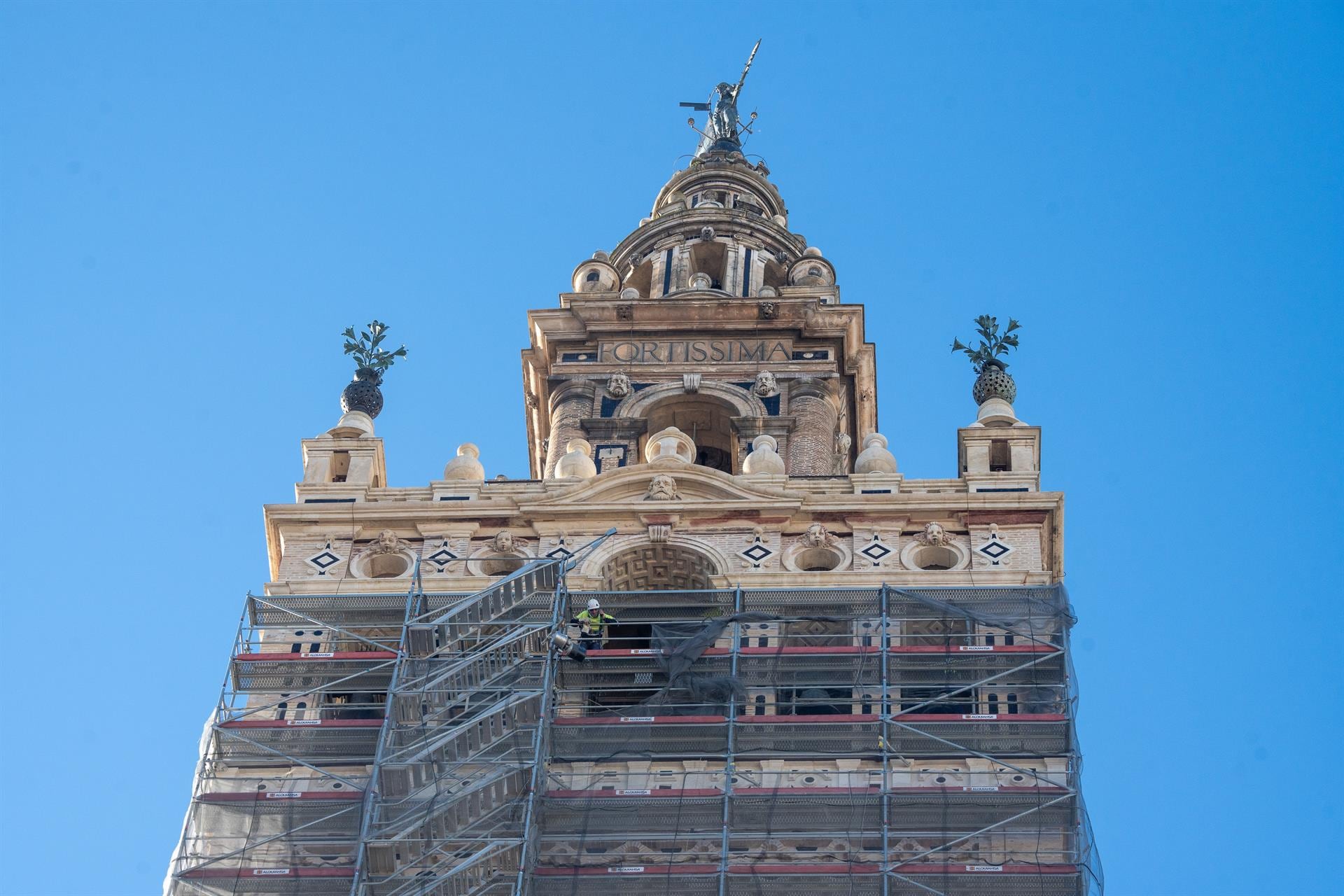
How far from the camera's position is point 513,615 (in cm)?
4484

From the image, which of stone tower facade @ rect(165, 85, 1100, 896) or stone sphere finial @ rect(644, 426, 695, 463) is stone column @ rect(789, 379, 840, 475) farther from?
stone sphere finial @ rect(644, 426, 695, 463)

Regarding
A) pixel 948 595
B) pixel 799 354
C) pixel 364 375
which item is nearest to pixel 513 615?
pixel 948 595

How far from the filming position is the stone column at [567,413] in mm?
57156

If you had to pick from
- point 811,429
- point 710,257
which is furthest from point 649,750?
point 710,257

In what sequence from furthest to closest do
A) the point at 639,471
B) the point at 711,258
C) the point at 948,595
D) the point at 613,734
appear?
the point at 711,258 → the point at 639,471 → the point at 948,595 → the point at 613,734

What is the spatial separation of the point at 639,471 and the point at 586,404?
8.53 m

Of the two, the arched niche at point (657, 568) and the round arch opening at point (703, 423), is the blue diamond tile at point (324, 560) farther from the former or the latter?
the round arch opening at point (703, 423)

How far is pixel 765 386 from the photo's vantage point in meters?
58.7

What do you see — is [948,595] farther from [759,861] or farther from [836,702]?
[759,861]

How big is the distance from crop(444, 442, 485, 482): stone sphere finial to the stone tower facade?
0.22 ft

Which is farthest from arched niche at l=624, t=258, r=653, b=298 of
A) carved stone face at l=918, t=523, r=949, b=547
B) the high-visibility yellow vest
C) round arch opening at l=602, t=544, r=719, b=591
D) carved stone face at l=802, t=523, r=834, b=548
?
the high-visibility yellow vest

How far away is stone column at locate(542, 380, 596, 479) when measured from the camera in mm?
57156

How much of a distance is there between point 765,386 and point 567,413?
3.85 m

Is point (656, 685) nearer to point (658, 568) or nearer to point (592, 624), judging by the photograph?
point (592, 624)
